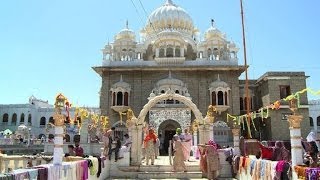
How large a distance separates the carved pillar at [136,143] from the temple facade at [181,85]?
1140 cm

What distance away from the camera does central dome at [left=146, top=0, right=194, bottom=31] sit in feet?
107

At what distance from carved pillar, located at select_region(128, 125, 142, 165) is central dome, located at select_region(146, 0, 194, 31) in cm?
1881

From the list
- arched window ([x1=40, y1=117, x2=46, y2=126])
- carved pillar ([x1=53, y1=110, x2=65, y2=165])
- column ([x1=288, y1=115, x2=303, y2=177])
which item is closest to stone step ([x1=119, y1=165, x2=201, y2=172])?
carved pillar ([x1=53, y1=110, x2=65, y2=165])

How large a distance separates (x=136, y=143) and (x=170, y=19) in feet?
67.3

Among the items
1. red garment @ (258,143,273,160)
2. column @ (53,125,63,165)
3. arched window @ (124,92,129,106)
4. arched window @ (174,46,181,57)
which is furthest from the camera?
arched window @ (174,46,181,57)

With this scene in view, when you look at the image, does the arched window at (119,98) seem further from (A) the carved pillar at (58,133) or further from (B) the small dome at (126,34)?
(A) the carved pillar at (58,133)

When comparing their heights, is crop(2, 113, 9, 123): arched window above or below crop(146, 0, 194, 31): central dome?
below

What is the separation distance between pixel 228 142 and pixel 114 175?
15.0 m

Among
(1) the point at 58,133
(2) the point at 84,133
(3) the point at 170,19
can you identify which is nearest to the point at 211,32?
(3) the point at 170,19

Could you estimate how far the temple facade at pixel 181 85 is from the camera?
2692 cm

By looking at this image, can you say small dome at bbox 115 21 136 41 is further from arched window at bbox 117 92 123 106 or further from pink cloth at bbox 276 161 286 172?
pink cloth at bbox 276 161 286 172

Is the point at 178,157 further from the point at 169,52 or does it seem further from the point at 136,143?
the point at 169,52

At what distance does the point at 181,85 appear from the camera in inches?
1080

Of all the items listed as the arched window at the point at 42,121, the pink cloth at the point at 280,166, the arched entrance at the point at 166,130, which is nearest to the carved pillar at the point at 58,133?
the pink cloth at the point at 280,166
